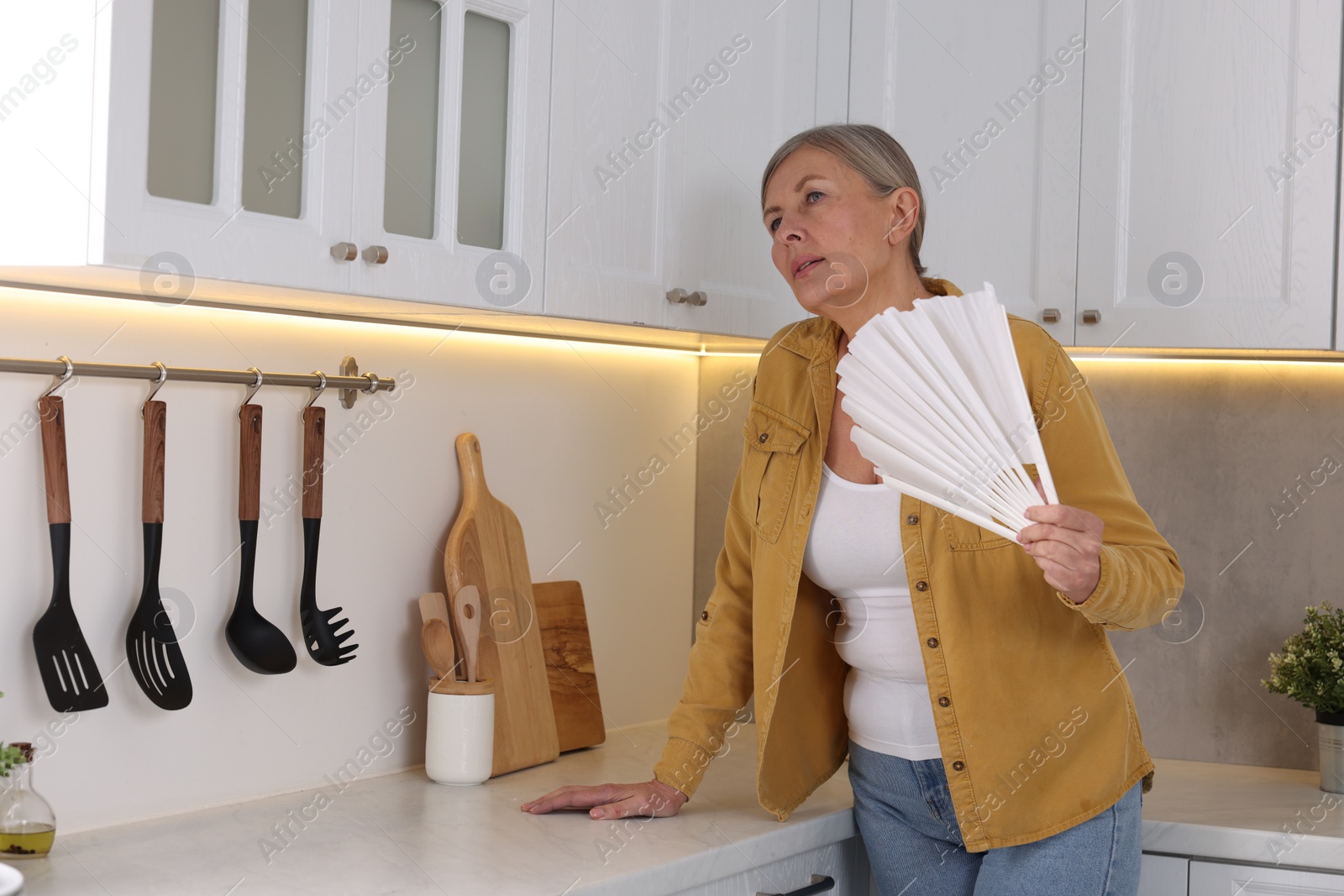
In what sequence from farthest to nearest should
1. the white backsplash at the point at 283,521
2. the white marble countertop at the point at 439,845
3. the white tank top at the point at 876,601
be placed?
the white tank top at the point at 876,601, the white backsplash at the point at 283,521, the white marble countertop at the point at 439,845

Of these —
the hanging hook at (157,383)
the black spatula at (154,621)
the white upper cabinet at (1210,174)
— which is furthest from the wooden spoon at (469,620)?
the white upper cabinet at (1210,174)

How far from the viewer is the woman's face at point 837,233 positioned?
1568 mm

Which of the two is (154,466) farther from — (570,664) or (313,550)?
(570,664)

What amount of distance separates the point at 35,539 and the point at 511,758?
71 cm

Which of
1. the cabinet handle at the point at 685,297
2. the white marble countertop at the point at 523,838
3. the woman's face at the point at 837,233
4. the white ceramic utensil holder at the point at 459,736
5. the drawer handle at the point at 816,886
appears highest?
the woman's face at the point at 837,233

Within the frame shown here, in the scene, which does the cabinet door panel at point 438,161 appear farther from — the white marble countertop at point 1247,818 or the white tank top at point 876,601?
the white marble countertop at point 1247,818

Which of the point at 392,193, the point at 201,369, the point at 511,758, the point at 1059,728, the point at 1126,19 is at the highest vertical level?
the point at 1126,19

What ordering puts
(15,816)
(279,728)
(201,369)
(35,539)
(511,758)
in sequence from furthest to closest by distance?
(511,758) → (279,728) → (201,369) → (35,539) → (15,816)

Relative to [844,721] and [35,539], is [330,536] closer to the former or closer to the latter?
[35,539]

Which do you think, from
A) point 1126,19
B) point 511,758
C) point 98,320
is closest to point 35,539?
point 98,320

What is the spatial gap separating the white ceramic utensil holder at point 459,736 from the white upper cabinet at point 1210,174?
1.02 m

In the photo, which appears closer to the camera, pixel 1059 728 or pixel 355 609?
pixel 1059 728

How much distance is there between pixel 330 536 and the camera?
5.58 ft

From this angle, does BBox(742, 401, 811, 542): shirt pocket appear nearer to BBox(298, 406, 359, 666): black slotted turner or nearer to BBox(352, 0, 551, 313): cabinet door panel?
BBox(352, 0, 551, 313): cabinet door panel
